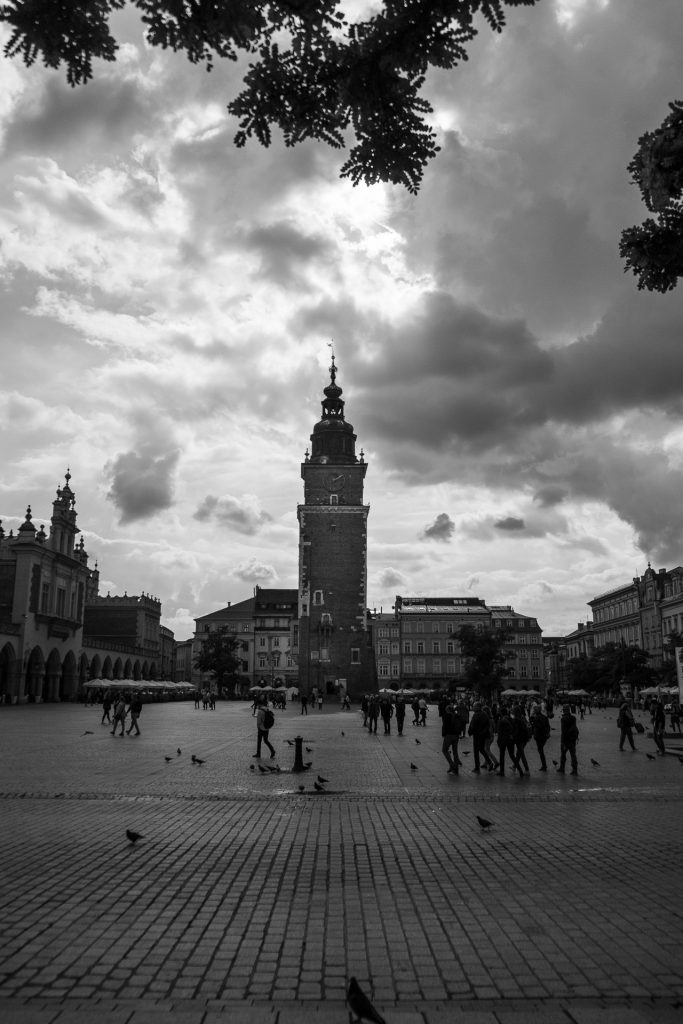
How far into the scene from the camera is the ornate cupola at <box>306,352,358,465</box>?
294ft

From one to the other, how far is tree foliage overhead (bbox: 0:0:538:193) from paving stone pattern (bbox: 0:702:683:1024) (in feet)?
16.9

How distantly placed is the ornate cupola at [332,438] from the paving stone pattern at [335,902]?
74153mm

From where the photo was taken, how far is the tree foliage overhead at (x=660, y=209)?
5.52 meters

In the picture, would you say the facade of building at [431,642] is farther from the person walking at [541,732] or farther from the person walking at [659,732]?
the person walking at [541,732]

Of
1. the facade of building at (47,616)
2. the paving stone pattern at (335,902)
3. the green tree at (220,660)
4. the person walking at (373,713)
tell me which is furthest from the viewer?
the green tree at (220,660)

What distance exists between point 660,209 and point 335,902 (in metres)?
6.58

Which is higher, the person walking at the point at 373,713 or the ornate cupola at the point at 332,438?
the ornate cupola at the point at 332,438

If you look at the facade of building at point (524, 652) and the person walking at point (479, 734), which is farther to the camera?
the facade of building at point (524, 652)

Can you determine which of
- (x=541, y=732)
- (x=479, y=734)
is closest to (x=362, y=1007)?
(x=479, y=734)

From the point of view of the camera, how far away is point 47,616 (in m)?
62.8

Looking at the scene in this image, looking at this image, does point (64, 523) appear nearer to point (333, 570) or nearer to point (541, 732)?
point (333, 570)

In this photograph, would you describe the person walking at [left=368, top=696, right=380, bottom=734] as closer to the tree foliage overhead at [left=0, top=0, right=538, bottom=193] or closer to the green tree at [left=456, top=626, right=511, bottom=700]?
the green tree at [left=456, top=626, right=511, bottom=700]

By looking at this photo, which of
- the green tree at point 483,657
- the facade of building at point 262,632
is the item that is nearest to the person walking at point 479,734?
the green tree at point 483,657

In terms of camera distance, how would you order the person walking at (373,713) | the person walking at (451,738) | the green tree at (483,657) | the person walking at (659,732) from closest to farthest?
the person walking at (451,738) → the person walking at (659,732) → the person walking at (373,713) → the green tree at (483,657)
